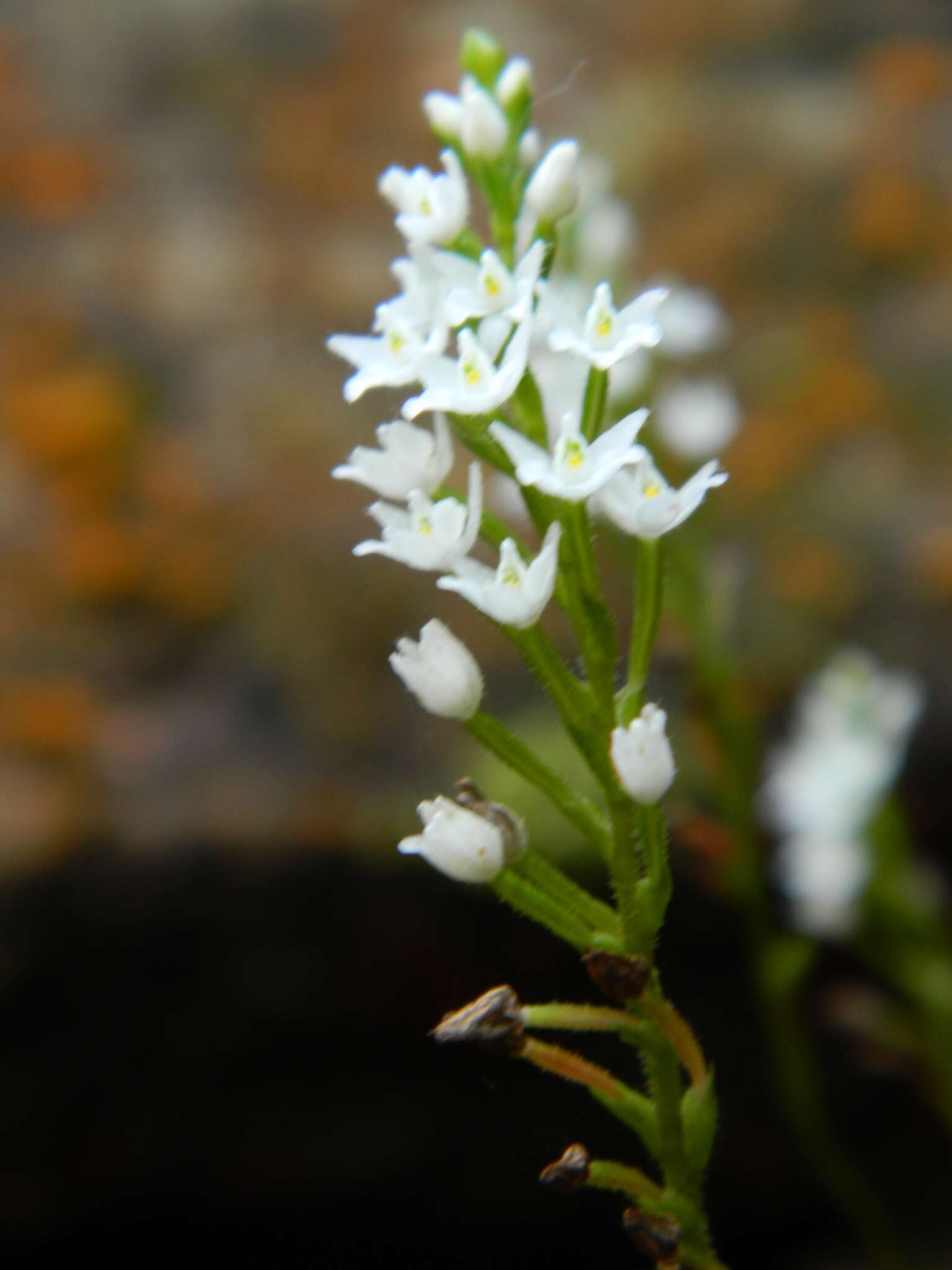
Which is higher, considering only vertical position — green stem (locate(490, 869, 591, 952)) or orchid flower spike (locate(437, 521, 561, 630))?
orchid flower spike (locate(437, 521, 561, 630))

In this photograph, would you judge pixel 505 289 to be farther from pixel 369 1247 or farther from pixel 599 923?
pixel 369 1247

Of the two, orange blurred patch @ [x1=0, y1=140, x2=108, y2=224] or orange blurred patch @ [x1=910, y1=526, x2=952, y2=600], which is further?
orange blurred patch @ [x1=0, y1=140, x2=108, y2=224]

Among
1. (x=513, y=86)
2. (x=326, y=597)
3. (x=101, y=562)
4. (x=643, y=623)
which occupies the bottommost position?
(x=643, y=623)

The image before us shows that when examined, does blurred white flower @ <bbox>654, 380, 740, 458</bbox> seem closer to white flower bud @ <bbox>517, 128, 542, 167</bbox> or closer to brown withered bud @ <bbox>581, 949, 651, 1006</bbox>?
white flower bud @ <bbox>517, 128, 542, 167</bbox>

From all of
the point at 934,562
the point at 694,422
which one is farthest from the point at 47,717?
the point at 934,562

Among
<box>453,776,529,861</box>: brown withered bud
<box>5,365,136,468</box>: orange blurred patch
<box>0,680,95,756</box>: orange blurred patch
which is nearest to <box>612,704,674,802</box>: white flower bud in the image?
<box>453,776,529,861</box>: brown withered bud

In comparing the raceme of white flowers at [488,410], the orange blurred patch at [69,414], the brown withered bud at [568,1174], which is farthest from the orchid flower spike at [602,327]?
the orange blurred patch at [69,414]

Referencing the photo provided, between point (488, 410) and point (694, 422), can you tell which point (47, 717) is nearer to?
point (694, 422)
